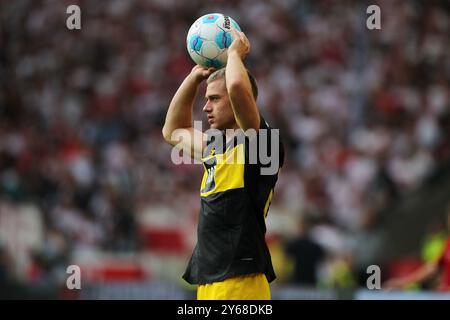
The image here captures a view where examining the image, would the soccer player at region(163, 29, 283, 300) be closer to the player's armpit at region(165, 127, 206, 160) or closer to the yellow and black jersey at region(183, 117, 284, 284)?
the yellow and black jersey at region(183, 117, 284, 284)

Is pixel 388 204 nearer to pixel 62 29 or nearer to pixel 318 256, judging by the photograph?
pixel 318 256

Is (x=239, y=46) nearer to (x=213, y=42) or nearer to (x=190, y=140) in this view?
(x=213, y=42)

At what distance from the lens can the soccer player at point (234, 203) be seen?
5.67m

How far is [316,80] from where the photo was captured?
18.1m

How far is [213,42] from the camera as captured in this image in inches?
249

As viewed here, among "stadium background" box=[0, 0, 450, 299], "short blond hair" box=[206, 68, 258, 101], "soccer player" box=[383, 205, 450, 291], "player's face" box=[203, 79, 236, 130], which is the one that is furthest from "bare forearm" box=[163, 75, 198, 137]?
"stadium background" box=[0, 0, 450, 299]

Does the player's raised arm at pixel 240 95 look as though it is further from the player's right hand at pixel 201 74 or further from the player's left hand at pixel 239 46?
the player's right hand at pixel 201 74

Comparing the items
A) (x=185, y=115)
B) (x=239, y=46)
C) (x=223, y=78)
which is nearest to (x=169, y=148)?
(x=185, y=115)

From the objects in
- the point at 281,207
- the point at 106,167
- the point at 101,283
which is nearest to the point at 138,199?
the point at 106,167

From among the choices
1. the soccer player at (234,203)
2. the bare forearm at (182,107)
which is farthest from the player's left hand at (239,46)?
the bare forearm at (182,107)

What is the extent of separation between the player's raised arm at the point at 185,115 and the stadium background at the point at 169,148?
20.0 feet

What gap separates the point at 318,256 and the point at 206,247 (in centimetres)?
830

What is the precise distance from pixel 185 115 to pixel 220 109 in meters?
0.59

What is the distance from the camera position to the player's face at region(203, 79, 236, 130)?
19.5 feet
